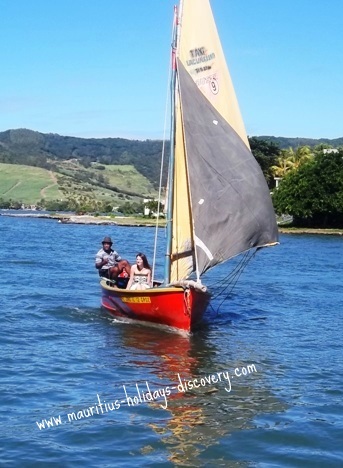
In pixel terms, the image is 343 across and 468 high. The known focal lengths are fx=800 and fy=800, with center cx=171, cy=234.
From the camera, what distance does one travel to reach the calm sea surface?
1202 centimetres

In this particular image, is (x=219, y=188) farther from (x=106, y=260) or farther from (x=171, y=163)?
(x=106, y=260)

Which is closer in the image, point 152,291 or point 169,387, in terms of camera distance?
point 169,387

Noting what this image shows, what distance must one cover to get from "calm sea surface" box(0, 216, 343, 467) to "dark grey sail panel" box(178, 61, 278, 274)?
254 centimetres

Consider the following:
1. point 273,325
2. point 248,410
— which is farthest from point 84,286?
point 248,410

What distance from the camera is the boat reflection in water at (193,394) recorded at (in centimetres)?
A: 1252

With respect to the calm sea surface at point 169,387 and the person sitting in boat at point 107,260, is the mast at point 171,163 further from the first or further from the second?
the person sitting in boat at point 107,260

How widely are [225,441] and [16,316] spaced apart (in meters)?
12.9

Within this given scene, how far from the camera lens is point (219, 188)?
2086cm

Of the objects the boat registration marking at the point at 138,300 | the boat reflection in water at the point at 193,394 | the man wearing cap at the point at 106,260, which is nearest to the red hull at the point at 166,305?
the boat registration marking at the point at 138,300

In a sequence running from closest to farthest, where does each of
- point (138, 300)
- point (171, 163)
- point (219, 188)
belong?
1. point (219, 188)
2. point (138, 300)
3. point (171, 163)

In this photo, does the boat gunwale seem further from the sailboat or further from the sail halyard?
the sail halyard

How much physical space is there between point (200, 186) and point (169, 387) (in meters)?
6.70

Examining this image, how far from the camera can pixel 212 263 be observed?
20.6 meters

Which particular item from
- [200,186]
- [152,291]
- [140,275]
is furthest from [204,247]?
[140,275]
